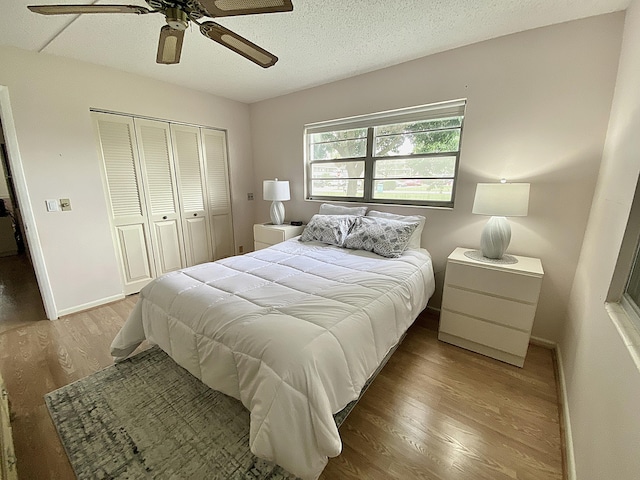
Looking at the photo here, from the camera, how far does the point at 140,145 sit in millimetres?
2934

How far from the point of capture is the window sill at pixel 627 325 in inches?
32.5

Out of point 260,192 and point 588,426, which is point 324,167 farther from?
point 588,426

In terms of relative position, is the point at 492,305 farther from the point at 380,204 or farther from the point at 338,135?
the point at 338,135

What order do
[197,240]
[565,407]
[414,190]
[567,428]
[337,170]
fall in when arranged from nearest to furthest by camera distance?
[567,428] < [565,407] < [414,190] < [337,170] < [197,240]

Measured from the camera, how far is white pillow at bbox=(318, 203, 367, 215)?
288 cm

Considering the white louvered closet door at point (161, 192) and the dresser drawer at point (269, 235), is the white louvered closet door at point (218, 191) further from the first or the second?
the dresser drawer at point (269, 235)

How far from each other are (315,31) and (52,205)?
2.85 metres

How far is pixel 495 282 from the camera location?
6.12 ft

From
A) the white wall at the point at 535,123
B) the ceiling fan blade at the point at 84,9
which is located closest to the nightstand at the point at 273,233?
the white wall at the point at 535,123

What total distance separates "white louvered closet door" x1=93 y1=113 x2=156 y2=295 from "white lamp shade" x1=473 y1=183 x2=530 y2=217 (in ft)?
11.6

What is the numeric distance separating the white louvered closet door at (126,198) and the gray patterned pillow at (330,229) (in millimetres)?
1976

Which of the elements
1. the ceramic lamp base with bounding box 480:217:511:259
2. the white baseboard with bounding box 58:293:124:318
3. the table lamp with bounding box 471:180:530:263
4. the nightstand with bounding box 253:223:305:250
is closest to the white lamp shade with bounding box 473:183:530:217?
the table lamp with bounding box 471:180:530:263

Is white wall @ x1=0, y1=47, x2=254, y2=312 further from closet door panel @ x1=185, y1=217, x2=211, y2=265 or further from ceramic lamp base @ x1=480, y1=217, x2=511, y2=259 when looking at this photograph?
ceramic lamp base @ x1=480, y1=217, x2=511, y2=259

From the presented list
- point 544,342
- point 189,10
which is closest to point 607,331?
point 544,342
